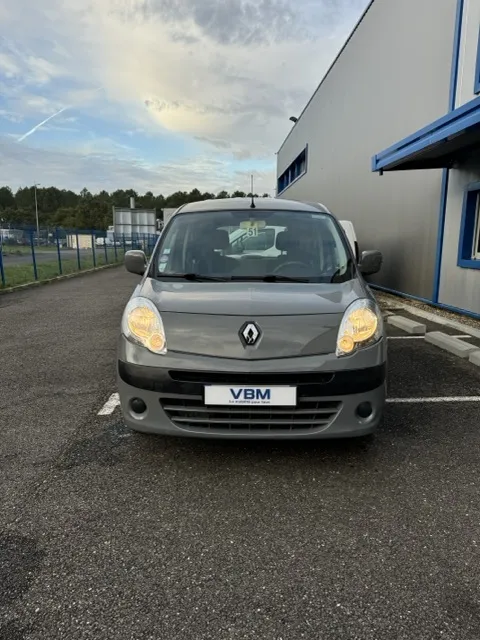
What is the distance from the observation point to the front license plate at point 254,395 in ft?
8.57

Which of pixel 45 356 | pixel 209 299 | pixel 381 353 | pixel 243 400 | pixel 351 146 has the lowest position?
pixel 45 356

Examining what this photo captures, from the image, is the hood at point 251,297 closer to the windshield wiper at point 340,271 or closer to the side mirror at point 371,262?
the windshield wiper at point 340,271

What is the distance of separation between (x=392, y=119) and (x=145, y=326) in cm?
1023

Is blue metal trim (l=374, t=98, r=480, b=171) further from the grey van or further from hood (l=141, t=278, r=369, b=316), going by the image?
the grey van

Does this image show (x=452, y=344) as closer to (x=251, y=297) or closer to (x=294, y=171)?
(x=251, y=297)

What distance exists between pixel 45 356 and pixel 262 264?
3518mm

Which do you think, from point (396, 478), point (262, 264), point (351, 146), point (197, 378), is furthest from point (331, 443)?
point (351, 146)

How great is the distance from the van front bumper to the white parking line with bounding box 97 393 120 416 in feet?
3.78

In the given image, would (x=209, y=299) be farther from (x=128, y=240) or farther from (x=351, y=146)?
(x=128, y=240)

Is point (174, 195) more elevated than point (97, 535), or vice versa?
point (174, 195)

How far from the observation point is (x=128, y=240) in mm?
34531

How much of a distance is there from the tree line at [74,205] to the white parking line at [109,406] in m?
51.4

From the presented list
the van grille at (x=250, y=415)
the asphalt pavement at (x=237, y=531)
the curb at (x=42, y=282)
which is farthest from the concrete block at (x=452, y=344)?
the curb at (x=42, y=282)

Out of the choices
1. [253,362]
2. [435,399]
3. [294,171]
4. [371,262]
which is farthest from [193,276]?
[294,171]
